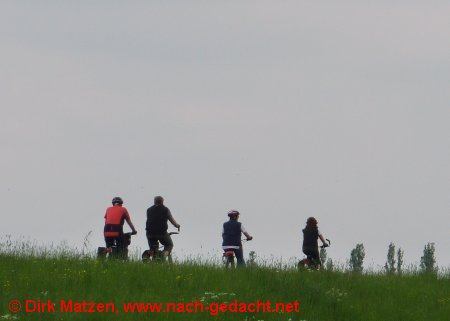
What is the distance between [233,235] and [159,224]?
1.78 m

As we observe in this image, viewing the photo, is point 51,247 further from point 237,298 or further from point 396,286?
point 396,286

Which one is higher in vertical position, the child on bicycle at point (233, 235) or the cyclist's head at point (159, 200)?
the cyclist's head at point (159, 200)

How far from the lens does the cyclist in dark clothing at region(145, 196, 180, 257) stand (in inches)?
1039

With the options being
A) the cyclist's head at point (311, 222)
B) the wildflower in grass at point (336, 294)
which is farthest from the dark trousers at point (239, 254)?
the wildflower in grass at point (336, 294)

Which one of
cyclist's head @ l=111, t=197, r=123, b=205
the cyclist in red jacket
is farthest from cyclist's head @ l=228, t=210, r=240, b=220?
cyclist's head @ l=111, t=197, r=123, b=205

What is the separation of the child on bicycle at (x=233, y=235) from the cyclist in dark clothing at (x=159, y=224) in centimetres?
116

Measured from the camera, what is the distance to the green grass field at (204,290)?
→ 757 inches

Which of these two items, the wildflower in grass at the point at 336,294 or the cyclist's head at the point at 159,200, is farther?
the cyclist's head at the point at 159,200

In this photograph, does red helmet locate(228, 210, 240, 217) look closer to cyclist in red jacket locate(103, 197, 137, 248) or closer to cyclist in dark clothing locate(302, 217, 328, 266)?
cyclist in dark clothing locate(302, 217, 328, 266)

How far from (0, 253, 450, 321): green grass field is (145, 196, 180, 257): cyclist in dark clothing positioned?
11.0 feet

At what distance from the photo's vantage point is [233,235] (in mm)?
26422

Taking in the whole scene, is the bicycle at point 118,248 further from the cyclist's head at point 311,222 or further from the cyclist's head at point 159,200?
the cyclist's head at point 311,222

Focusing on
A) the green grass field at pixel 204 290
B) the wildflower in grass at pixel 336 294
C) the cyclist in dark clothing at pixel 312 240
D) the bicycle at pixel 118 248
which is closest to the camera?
the green grass field at pixel 204 290

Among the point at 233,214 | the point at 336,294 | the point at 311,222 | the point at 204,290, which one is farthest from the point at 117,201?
the point at 336,294
